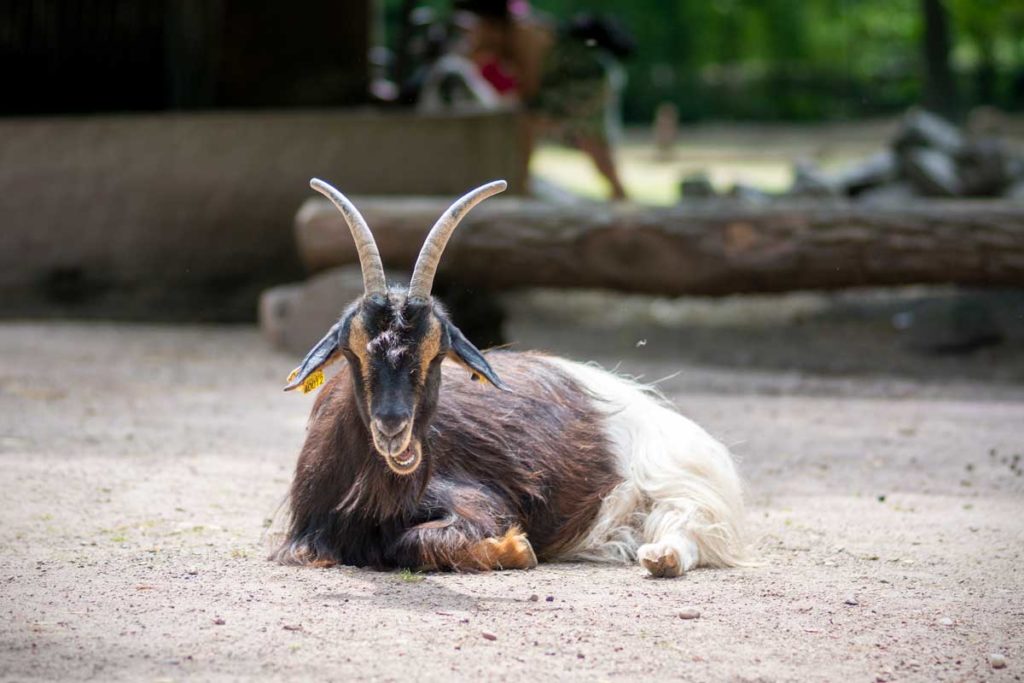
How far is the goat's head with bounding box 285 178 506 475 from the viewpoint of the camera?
15.4 feet

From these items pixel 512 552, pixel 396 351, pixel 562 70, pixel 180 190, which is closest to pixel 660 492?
pixel 512 552

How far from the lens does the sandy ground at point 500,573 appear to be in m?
4.09

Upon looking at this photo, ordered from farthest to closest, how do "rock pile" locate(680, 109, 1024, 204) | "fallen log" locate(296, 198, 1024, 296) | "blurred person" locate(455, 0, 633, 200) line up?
"rock pile" locate(680, 109, 1024, 204) < "blurred person" locate(455, 0, 633, 200) < "fallen log" locate(296, 198, 1024, 296)

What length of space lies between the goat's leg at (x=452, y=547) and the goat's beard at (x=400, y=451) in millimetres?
294

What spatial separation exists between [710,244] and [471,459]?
474 cm

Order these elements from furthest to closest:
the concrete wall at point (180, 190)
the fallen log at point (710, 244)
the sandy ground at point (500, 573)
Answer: the concrete wall at point (180, 190)
the fallen log at point (710, 244)
the sandy ground at point (500, 573)

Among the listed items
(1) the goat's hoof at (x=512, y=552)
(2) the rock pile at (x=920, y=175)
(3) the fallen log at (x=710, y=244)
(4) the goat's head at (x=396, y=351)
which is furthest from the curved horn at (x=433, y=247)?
(2) the rock pile at (x=920, y=175)

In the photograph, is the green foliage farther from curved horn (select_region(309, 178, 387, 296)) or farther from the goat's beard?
the goat's beard

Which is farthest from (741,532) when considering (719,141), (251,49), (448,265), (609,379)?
(719,141)

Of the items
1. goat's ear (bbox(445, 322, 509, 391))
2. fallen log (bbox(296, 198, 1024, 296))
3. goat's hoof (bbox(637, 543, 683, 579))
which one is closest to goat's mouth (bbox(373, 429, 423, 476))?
goat's ear (bbox(445, 322, 509, 391))

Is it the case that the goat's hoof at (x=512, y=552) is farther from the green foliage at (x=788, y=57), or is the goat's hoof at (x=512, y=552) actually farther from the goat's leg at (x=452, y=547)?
the green foliage at (x=788, y=57)

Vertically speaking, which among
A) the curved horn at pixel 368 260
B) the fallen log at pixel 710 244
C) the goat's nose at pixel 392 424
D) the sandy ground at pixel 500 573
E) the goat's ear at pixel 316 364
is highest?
the curved horn at pixel 368 260

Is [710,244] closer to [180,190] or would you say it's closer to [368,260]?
[180,190]

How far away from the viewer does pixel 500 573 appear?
5.05 metres
